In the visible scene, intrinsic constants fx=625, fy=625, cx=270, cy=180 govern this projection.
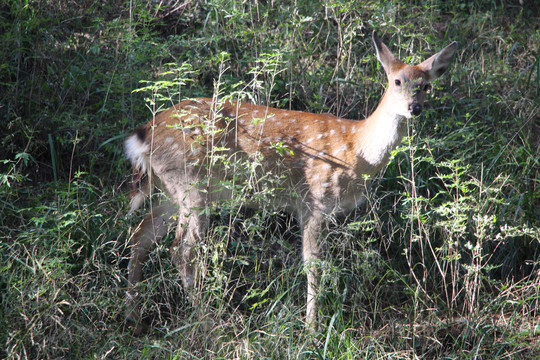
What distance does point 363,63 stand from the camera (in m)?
6.30

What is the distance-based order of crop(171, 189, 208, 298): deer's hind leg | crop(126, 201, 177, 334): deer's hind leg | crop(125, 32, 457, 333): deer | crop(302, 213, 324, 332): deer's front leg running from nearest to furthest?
crop(302, 213, 324, 332): deer's front leg
crop(171, 189, 208, 298): deer's hind leg
crop(125, 32, 457, 333): deer
crop(126, 201, 177, 334): deer's hind leg

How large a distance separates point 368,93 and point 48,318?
3.61 m

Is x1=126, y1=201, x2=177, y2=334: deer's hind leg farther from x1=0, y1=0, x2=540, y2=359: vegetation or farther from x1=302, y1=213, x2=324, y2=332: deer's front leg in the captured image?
x1=302, y1=213, x2=324, y2=332: deer's front leg

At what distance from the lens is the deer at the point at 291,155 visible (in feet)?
14.8

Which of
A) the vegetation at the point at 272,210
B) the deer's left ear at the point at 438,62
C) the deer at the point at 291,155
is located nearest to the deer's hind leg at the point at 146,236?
the deer at the point at 291,155

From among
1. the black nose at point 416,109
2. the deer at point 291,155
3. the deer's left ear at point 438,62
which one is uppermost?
the deer's left ear at point 438,62

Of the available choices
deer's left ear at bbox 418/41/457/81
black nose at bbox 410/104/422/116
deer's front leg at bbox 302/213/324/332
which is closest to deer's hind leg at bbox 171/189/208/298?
deer's front leg at bbox 302/213/324/332

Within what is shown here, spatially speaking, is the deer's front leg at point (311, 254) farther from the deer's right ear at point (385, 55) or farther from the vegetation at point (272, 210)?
the deer's right ear at point (385, 55)

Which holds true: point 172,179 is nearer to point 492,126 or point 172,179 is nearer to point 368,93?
point 368,93

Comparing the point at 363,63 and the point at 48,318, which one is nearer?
the point at 48,318

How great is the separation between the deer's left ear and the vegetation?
1.44 feet

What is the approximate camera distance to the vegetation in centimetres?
373

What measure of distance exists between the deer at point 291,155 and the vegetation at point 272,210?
203 millimetres

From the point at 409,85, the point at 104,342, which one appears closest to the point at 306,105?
the point at 409,85
